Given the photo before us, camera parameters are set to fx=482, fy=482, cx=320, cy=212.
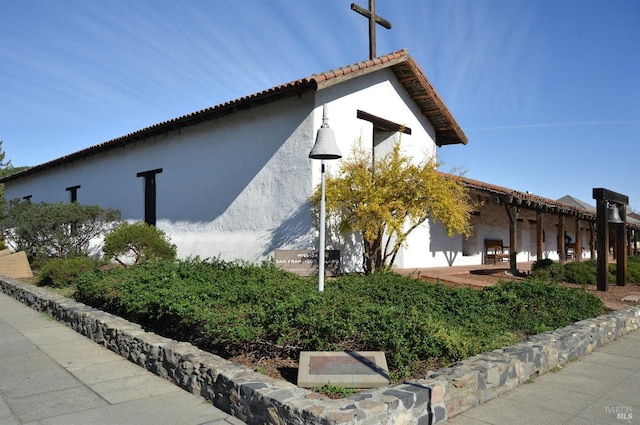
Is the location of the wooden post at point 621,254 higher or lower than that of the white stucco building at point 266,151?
lower

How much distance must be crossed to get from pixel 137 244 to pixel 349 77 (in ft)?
21.4

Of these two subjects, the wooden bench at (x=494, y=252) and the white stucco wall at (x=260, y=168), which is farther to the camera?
the wooden bench at (x=494, y=252)

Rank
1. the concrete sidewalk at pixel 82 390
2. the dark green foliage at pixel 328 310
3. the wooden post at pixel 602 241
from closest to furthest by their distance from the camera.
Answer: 1. the concrete sidewalk at pixel 82 390
2. the dark green foliage at pixel 328 310
3. the wooden post at pixel 602 241

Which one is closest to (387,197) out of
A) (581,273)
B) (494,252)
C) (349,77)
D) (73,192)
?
(349,77)

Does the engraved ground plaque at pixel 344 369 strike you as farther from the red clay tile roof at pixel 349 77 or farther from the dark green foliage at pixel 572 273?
the dark green foliage at pixel 572 273

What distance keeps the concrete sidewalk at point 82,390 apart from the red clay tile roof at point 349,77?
6.68 m

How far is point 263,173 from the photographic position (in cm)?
1195

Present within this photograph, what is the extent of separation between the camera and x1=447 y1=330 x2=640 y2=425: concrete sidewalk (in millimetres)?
3998

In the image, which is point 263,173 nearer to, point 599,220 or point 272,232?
point 272,232

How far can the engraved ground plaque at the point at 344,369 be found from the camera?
163 inches

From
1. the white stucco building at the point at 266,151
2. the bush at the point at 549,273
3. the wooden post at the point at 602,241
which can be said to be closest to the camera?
the white stucco building at the point at 266,151

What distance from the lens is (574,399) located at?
449cm

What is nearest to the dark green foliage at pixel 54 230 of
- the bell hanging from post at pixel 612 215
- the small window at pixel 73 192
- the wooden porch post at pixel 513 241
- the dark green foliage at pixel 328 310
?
the dark green foliage at pixel 328 310

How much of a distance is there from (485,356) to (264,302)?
9.17 feet
